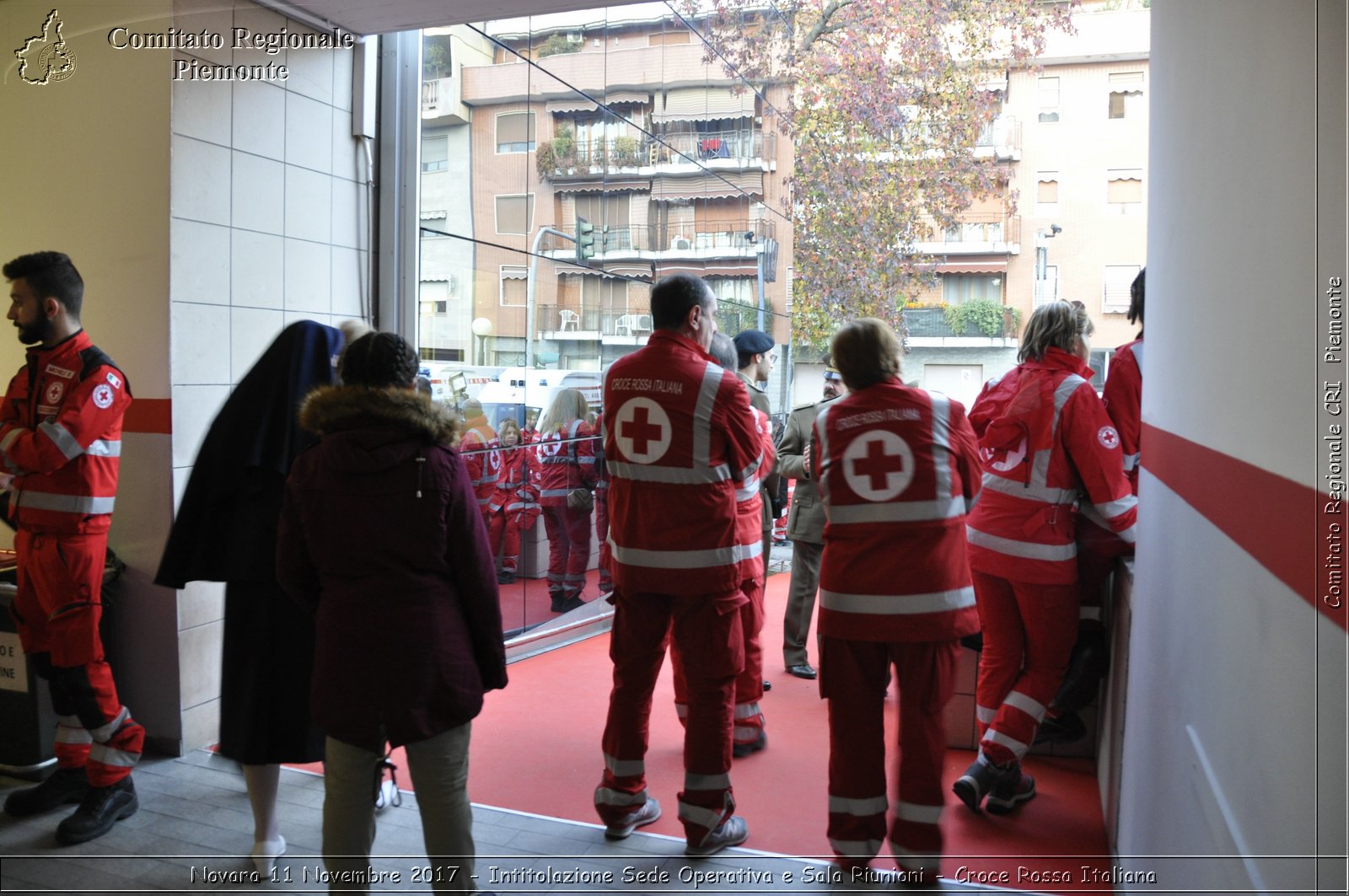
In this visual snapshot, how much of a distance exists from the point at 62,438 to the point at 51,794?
4.23 feet

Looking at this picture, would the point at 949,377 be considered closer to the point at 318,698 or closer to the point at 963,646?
the point at 963,646

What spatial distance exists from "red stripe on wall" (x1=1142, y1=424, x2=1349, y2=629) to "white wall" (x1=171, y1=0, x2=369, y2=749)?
12.2ft

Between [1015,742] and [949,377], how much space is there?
14.4 m

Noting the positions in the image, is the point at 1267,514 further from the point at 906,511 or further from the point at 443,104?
the point at 443,104

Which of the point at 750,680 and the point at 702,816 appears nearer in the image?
the point at 702,816

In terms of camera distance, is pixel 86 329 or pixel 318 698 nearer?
pixel 318 698

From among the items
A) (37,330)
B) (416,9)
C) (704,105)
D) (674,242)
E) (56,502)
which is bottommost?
(56,502)

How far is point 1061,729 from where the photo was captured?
394 cm

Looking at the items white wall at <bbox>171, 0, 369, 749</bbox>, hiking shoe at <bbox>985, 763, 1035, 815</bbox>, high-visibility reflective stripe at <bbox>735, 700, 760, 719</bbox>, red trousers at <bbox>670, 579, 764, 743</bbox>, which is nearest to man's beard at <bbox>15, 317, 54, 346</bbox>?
white wall at <bbox>171, 0, 369, 749</bbox>

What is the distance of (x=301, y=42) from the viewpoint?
449 cm

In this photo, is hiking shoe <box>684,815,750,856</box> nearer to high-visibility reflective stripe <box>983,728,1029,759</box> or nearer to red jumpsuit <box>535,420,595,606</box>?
high-visibility reflective stripe <box>983,728,1029,759</box>

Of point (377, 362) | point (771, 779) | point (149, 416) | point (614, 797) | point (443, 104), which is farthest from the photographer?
point (443, 104)

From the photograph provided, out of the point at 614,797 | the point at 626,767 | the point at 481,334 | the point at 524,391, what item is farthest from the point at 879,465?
the point at 524,391

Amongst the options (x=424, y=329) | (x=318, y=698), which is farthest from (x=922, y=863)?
(x=424, y=329)
